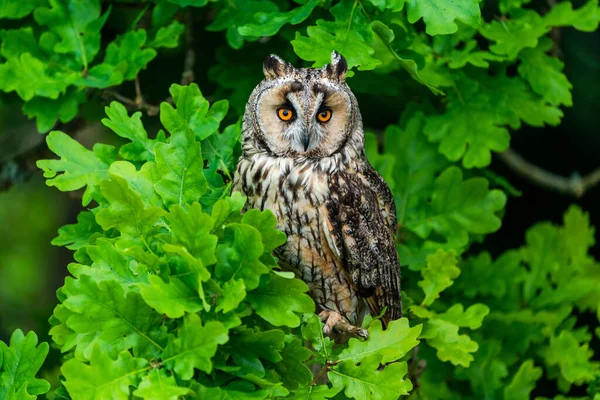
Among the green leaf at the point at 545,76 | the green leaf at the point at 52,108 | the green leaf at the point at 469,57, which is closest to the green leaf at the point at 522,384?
the green leaf at the point at 545,76

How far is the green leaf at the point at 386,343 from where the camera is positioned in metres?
2.03

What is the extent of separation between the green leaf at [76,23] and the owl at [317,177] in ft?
2.28

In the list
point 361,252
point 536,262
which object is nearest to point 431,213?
point 361,252

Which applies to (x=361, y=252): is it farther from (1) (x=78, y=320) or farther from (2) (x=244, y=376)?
(1) (x=78, y=320)

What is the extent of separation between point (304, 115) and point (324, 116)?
81 mm

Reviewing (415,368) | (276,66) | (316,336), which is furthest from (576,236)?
(316,336)

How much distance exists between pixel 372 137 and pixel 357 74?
0.23 metres

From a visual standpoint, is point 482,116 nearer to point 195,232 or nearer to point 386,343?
point 386,343

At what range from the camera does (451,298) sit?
3.13 m

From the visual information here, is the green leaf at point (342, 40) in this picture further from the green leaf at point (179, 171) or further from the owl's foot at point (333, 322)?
the owl's foot at point (333, 322)

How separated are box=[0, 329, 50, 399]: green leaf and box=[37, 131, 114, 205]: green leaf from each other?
0.42 meters

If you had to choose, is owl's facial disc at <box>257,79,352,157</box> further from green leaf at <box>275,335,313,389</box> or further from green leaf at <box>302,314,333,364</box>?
green leaf at <box>275,335,313,389</box>

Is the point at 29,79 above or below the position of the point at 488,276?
above

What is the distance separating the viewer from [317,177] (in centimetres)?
241
